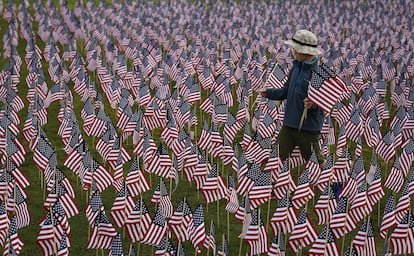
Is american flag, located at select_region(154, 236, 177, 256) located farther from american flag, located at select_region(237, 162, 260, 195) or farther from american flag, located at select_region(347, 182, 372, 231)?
american flag, located at select_region(347, 182, 372, 231)

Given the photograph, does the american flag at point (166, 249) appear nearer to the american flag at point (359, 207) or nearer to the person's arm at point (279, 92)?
the american flag at point (359, 207)

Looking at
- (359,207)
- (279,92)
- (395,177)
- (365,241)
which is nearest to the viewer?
(365,241)

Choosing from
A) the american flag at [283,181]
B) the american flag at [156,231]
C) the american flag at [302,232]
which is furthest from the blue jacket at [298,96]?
the american flag at [156,231]

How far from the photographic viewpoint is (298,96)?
463 inches

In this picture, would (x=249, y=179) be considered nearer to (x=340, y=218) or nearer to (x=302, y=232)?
(x=340, y=218)

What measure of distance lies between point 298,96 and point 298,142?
77cm

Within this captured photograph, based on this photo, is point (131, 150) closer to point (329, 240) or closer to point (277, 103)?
point (277, 103)

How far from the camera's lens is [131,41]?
24.6 meters

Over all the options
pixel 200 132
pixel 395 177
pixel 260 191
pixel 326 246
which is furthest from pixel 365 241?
pixel 200 132

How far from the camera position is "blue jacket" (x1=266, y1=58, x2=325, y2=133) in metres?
11.6

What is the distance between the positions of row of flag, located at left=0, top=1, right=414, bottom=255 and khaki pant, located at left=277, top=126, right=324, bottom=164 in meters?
0.19

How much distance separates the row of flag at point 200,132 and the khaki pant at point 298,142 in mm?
186

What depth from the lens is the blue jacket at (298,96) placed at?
1164 cm

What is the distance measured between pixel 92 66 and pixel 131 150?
5702mm
